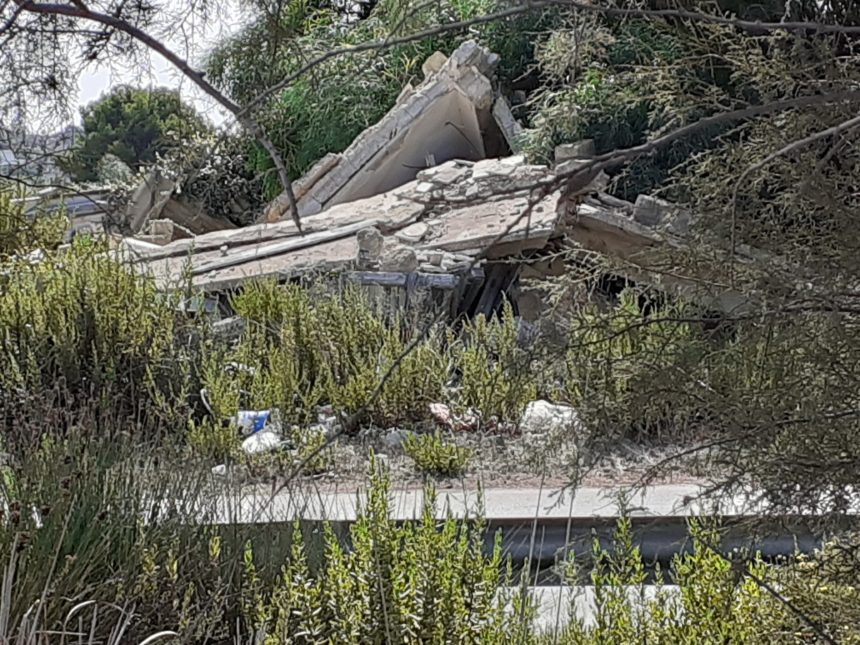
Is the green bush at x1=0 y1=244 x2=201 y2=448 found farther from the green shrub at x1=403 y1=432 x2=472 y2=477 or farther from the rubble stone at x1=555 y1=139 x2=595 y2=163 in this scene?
the rubble stone at x1=555 y1=139 x2=595 y2=163

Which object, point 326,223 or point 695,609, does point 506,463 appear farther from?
point 326,223

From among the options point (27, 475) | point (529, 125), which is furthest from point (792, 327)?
point (529, 125)

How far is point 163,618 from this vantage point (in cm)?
271

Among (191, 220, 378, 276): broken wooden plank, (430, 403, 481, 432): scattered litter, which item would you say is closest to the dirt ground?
(430, 403, 481, 432): scattered litter

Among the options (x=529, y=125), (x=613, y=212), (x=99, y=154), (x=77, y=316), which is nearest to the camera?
(x=99, y=154)

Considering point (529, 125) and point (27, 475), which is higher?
point (529, 125)

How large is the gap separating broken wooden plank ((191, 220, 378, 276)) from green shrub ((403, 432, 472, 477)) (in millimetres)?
3208

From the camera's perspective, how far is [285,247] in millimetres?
8109

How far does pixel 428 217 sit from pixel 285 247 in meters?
1.20

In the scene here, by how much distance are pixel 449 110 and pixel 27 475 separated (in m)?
7.39

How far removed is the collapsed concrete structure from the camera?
709 cm

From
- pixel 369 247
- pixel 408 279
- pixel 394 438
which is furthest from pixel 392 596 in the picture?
pixel 369 247

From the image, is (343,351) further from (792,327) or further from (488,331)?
(792,327)

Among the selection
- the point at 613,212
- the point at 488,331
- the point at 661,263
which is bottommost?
the point at 661,263
